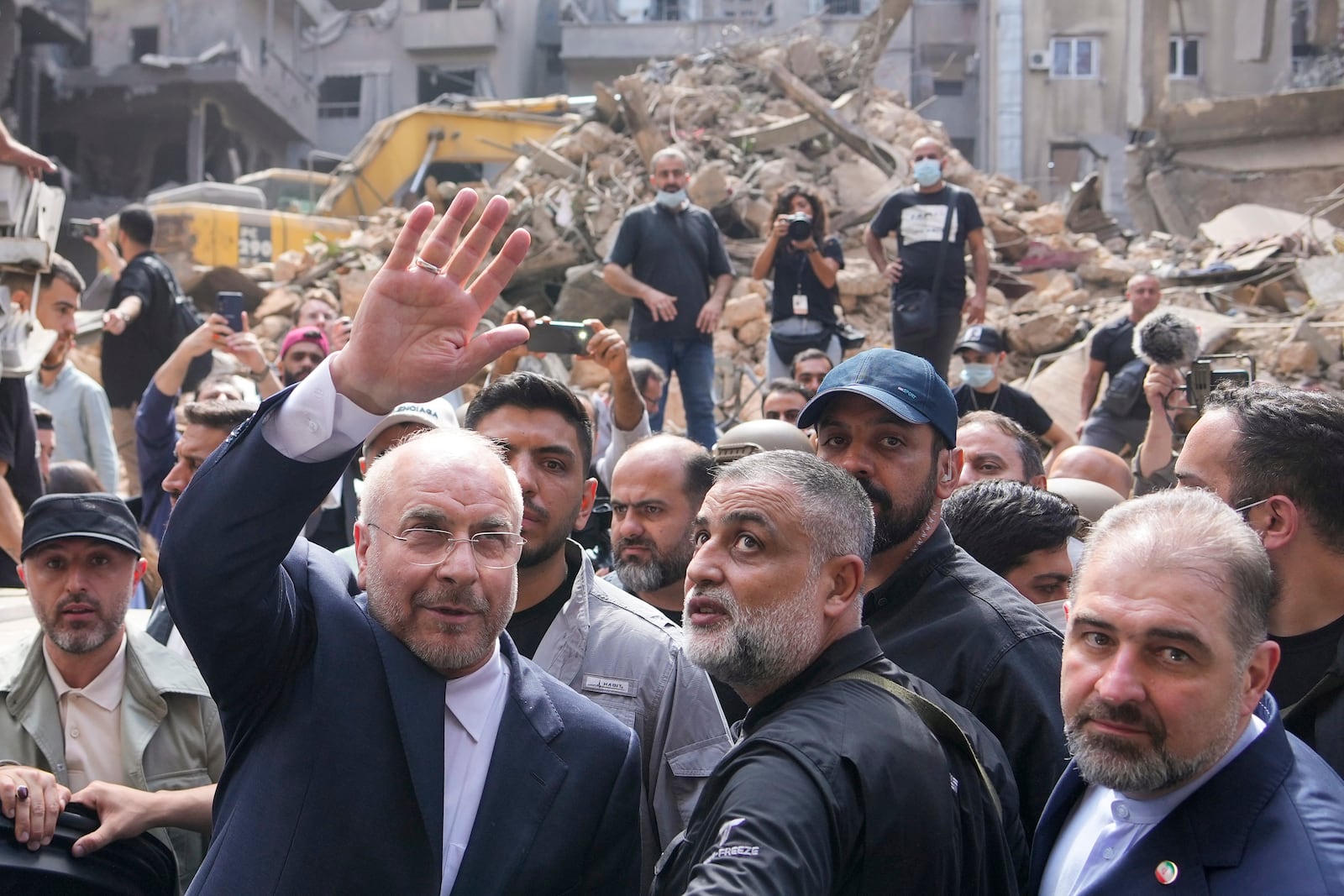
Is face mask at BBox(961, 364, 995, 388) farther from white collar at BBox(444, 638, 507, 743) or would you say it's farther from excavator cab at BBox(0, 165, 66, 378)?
white collar at BBox(444, 638, 507, 743)

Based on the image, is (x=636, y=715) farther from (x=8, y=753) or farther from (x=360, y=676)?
(x=8, y=753)

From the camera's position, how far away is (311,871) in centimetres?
231

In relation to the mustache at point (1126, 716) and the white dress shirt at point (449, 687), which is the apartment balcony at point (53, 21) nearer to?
the white dress shirt at point (449, 687)

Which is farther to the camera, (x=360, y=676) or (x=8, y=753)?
(x=8, y=753)

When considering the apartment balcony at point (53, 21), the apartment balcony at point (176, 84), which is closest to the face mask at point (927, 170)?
the apartment balcony at point (53, 21)

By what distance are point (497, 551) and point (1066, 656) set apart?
111cm

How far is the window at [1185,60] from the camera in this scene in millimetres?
31344

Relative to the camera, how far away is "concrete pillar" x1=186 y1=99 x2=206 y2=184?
111 ft

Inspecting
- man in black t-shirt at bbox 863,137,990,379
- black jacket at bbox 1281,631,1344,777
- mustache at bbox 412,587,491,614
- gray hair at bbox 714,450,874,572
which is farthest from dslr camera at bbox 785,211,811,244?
mustache at bbox 412,587,491,614

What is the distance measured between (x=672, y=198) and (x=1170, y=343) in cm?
338

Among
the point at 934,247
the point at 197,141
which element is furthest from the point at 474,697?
the point at 197,141

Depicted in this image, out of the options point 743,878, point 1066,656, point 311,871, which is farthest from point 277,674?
point 1066,656

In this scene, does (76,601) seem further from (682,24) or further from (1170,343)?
(682,24)

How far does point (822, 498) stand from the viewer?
103 inches
